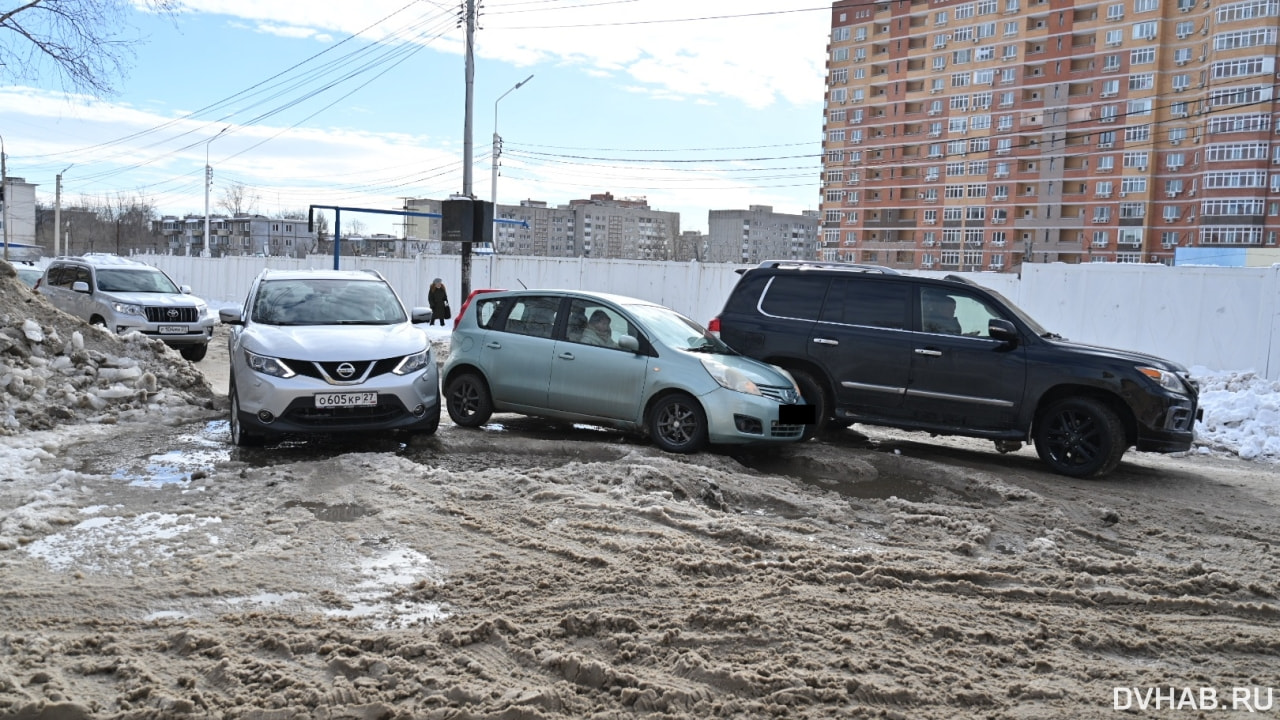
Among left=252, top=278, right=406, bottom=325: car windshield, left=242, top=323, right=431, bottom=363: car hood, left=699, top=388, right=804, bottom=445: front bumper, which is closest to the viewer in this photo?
left=242, top=323, right=431, bottom=363: car hood

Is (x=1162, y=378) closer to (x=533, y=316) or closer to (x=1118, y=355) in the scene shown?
(x=1118, y=355)

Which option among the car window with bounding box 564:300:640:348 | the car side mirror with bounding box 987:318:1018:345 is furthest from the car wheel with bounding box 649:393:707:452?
the car side mirror with bounding box 987:318:1018:345

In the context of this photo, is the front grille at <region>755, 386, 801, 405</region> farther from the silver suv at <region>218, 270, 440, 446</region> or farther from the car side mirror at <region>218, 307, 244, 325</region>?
the car side mirror at <region>218, 307, 244, 325</region>

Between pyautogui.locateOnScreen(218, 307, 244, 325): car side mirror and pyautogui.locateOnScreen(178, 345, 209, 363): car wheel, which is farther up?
pyautogui.locateOnScreen(218, 307, 244, 325): car side mirror

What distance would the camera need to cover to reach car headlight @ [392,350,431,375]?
9319mm

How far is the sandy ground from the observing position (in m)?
4.11

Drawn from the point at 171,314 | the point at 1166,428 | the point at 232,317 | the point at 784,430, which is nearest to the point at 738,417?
the point at 784,430

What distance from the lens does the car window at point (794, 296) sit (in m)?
10.7

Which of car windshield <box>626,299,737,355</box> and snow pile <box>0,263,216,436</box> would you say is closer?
car windshield <box>626,299,737,355</box>

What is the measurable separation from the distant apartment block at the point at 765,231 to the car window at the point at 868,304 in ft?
491

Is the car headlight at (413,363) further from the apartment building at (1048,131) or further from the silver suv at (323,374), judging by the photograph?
the apartment building at (1048,131)

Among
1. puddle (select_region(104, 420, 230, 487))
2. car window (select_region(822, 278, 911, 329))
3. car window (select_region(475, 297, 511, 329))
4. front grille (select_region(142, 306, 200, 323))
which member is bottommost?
puddle (select_region(104, 420, 230, 487))

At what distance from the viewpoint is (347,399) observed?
8.91 m

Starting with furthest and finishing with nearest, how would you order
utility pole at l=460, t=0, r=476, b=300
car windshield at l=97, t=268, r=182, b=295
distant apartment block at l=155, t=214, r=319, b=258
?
distant apartment block at l=155, t=214, r=319, b=258 < utility pole at l=460, t=0, r=476, b=300 < car windshield at l=97, t=268, r=182, b=295
